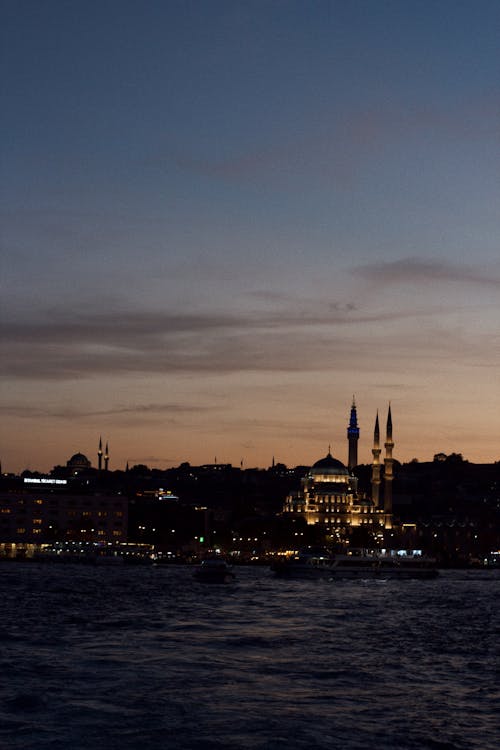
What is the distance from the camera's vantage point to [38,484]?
185125 mm

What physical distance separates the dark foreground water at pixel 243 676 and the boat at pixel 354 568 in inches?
1774

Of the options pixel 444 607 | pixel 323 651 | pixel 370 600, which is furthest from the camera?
pixel 370 600

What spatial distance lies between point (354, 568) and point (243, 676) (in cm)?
8151

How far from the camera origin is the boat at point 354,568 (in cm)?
11675

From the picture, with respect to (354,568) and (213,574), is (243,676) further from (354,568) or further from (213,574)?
(354,568)

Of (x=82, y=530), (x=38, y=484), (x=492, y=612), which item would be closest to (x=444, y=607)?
(x=492, y=612)

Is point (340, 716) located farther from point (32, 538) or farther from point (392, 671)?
point (32, 538)

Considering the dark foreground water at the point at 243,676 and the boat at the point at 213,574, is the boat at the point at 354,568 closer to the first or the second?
the boat at the point at 213,574

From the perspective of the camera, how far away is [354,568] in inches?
4616

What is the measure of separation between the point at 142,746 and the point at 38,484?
16148 centimetres

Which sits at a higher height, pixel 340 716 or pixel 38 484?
pixel 38 484

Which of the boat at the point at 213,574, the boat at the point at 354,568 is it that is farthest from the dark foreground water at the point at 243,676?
the boat at the point at 354,568

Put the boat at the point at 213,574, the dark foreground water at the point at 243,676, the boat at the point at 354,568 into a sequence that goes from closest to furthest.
→ the dark foreground water at the point at 243,676
the boat at the point at 213,574
the boat at the point at 354,568

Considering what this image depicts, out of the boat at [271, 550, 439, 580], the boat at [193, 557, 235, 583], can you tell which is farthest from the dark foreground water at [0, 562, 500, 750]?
the boat at [271, 550, 439, 580]
